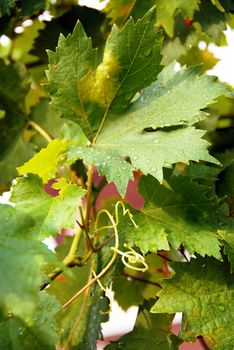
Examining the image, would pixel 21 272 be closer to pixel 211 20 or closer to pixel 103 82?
pixel 103 82

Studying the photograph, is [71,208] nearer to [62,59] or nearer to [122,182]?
[122,182]

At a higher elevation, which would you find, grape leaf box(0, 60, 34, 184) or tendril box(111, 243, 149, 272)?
grape leaf box(0, 60, 34, 184)

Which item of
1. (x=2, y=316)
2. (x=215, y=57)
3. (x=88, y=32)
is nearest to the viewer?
(x=2, y=316)

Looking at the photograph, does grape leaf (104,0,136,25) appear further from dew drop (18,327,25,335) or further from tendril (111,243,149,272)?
dew drop (18,327,25,335)

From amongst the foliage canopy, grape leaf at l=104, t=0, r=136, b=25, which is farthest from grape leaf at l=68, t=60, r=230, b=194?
grape leaf at l=104, t=0, r=136, b=25

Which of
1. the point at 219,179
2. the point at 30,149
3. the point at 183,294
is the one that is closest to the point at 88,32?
the point at 30,149

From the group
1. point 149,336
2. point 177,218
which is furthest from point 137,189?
point 149,336
